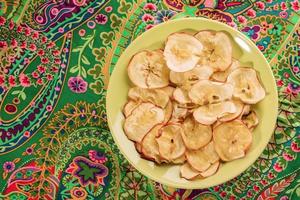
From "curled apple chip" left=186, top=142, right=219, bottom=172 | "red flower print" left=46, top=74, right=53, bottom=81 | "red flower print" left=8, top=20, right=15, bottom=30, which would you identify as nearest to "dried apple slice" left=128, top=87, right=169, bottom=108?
"curled apple chip" left=186, top=142, right=219, bottom=172

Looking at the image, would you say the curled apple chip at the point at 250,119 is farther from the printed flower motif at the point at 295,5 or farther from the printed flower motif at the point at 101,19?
the printed flower motif at the point at 101,19

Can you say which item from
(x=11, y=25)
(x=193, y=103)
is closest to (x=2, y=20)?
(x=11, y=25)

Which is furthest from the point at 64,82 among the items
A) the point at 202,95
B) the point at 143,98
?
the point at 202,95

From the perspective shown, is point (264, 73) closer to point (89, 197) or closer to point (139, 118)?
point (139, 118)

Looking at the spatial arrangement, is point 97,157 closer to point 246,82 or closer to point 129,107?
point 129,107

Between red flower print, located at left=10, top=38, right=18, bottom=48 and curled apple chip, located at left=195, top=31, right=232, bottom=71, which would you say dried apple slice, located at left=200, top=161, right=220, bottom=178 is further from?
red flower print, located at left=10, top=38, right=18, bottom=48

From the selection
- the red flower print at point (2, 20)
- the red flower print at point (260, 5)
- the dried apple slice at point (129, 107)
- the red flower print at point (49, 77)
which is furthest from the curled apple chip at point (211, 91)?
the red flower print at point (2, 20)
